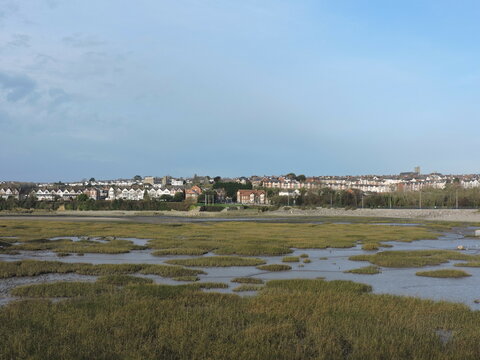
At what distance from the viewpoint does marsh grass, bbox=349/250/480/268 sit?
32191 millimetres

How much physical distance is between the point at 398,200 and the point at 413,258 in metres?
149

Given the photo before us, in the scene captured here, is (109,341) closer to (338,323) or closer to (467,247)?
(338,323)

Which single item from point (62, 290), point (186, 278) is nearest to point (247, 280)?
point (186, 278)

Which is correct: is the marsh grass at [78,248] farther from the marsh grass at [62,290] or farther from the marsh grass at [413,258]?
the marsh grass at [413,258]

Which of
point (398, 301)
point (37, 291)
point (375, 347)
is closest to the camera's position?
point (375, 347)

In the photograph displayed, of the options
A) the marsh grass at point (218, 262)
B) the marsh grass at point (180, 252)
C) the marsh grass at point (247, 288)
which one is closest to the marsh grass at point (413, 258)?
the marsh grass at point (218, 262)

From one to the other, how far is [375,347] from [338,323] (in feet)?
8.67

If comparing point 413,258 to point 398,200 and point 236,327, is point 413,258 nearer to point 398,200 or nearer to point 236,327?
point 236,327

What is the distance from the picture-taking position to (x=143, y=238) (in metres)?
54.1

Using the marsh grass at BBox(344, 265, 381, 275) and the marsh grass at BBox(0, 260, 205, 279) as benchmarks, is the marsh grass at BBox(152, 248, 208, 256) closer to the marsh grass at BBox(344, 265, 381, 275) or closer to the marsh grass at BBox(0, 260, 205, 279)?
the marsh grass at BBox(0, 260, 205, 279)

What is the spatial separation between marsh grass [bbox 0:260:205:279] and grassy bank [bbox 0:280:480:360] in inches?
265

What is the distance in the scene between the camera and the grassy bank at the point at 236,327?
12500 mm

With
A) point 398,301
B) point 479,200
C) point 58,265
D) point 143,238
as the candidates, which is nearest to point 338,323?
point 398,301

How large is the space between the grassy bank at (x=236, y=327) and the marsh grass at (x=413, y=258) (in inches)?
492
